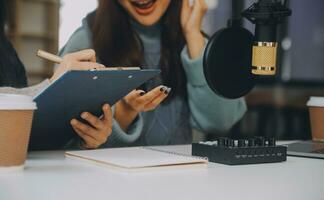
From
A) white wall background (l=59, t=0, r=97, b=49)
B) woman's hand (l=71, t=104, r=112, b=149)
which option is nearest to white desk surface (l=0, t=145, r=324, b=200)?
woman's hand (l=71, t=104, r=112, b=149)

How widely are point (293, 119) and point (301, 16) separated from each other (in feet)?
1.07

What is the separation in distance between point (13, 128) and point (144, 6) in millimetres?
727

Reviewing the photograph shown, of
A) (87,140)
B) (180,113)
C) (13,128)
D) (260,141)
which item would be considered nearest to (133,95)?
(87,140)

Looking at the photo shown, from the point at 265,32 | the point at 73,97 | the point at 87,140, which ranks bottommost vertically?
the point at 87,140

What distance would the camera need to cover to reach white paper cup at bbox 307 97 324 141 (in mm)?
1521

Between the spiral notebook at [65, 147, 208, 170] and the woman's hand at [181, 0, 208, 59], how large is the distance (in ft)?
1.65

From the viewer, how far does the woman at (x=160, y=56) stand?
1582 millimetres

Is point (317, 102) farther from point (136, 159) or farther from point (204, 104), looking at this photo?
point (136, 159)

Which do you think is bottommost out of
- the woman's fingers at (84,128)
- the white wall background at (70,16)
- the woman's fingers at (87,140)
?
the woman's fingers at (87,140)

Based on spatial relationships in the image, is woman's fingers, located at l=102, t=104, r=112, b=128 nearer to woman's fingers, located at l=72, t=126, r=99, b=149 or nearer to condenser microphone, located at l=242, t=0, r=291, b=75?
woman's fingers, located at l=72, t=126, r=99, b=149

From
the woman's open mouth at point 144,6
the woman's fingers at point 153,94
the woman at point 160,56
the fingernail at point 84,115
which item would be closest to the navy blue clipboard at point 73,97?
the fingernail at point 84,115

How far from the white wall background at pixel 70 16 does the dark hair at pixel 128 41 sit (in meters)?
0.03

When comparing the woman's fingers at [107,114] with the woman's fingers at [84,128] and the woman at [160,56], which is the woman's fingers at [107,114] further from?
the woman at [160,56]

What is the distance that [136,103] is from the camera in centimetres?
149
